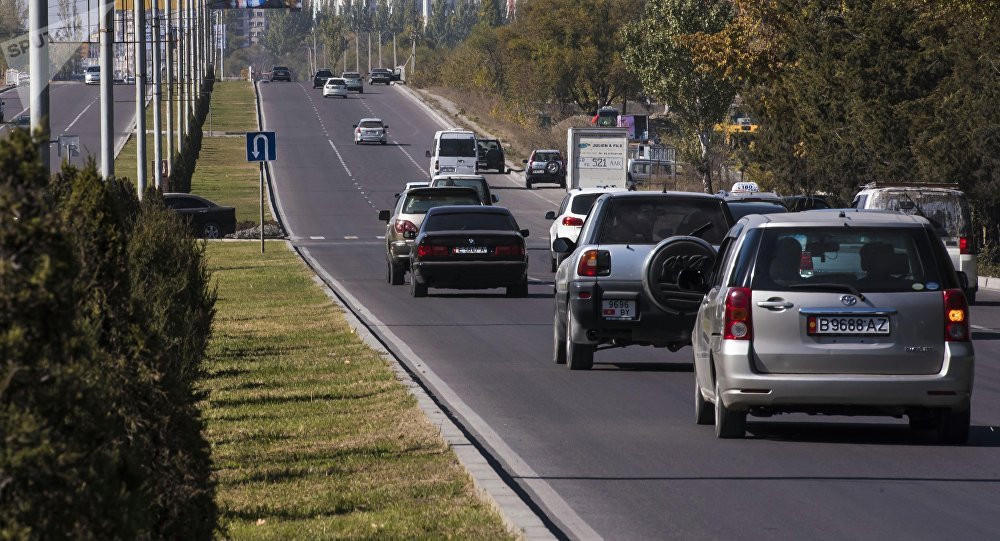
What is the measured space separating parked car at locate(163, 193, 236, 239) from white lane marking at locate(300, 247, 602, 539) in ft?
107

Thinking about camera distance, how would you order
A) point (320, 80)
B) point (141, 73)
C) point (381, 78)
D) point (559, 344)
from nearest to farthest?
1. point (559, 344)
2. point (141, 73)
3. point (320, 80)
4. point (381, 78)

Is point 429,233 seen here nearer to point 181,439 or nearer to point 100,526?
point 181,439

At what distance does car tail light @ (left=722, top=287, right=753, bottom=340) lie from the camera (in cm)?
1198

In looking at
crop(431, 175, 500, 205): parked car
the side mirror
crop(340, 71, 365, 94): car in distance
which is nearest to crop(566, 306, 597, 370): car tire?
the side mirror

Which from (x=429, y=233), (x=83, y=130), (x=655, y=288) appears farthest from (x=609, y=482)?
(x=83, y=130)

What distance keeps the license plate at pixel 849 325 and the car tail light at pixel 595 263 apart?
5.27 metres

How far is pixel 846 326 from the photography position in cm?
1194

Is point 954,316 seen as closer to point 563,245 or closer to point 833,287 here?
point 833,287

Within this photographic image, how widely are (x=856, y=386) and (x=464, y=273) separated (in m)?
16.7

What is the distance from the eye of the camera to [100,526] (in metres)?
4.72

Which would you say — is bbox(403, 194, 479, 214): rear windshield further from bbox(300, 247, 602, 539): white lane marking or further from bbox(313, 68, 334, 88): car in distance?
bbox(313, 68, 334, 88): car in distance

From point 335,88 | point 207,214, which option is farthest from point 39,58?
point 335,88

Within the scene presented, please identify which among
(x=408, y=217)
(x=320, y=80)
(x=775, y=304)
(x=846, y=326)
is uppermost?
(x=775, y=304)

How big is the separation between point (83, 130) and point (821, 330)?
89.3 m
